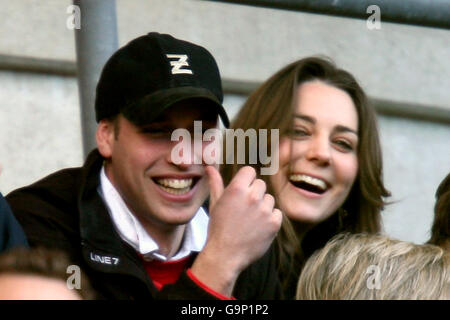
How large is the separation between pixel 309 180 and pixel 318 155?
8 centimetres

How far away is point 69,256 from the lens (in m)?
3.06

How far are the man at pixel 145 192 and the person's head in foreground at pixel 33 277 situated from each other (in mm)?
721

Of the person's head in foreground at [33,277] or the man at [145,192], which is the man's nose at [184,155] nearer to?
the man at [145,192]

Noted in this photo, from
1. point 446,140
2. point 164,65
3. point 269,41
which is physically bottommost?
point 446,140

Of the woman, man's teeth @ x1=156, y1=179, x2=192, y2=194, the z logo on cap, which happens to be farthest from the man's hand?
the woman

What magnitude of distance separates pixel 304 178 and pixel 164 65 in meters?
0.80

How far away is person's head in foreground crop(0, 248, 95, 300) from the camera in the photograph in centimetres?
215

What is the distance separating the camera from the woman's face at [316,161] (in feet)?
12.7

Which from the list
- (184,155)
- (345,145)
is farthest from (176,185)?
(345,145)

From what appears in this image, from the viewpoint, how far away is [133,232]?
3154 mm

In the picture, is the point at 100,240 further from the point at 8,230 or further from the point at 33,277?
the point at 33,277

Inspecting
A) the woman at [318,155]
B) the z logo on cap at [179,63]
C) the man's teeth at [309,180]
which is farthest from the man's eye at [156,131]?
the man's teeth at [309,180]
